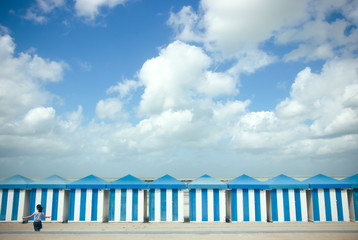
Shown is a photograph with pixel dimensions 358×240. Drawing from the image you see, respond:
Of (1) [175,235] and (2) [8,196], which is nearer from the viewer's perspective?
(1) [175,235]

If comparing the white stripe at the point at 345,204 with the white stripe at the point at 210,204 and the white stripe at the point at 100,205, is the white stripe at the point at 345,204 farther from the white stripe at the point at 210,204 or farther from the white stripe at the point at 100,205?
the white stripe at the point at 100,205

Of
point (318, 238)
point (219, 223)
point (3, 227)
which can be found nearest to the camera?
point (318, 238)

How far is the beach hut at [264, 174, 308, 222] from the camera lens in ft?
53.1

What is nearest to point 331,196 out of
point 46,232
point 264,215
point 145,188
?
point 264,215

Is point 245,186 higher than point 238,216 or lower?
higher

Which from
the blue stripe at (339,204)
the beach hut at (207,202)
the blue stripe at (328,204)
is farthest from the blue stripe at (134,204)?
the blue stripe at (339,204)

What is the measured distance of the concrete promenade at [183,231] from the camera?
12.4 m

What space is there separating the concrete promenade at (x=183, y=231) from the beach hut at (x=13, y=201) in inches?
29.9

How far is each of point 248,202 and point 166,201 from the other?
517 centimetres

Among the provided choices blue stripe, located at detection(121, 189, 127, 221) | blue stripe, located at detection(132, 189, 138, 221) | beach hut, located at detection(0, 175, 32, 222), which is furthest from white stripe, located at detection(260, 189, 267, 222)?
beach hut, located at detection(0, 175, 32, 222)

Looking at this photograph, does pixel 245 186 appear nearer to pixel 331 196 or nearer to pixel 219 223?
pixel 219 223

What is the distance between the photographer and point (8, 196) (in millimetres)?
16219

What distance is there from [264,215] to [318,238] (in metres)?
4.30

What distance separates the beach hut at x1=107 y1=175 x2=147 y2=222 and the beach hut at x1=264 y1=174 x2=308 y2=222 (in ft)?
26.5
